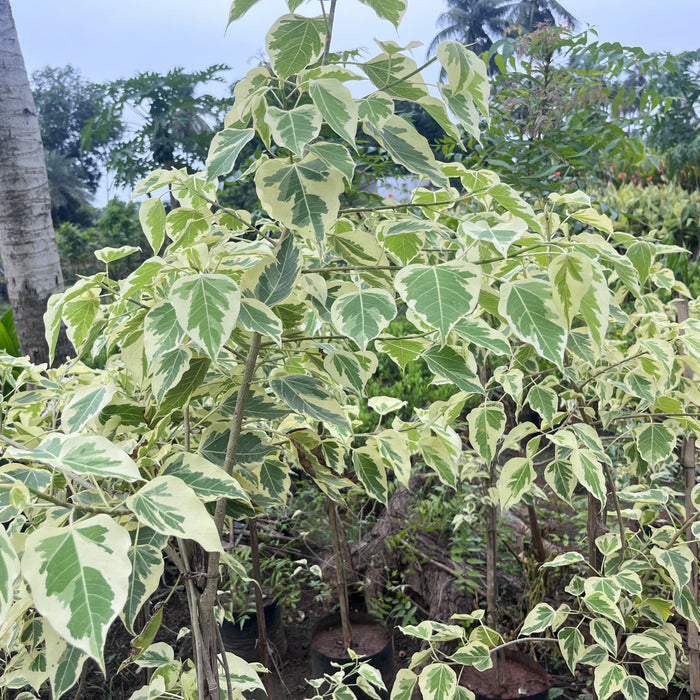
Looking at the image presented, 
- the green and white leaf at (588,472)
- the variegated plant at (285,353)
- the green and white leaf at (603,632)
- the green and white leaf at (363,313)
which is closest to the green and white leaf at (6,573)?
the variegated plant at (285,353)

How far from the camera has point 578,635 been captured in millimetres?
1181

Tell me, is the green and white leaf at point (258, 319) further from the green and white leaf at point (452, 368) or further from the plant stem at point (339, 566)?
the plant stem at point (339, 566)

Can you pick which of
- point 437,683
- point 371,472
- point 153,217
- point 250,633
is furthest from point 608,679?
point 250,633

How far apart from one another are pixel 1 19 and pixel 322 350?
2414mm

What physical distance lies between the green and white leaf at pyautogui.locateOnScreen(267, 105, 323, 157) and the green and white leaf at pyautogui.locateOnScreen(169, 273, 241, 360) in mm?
134

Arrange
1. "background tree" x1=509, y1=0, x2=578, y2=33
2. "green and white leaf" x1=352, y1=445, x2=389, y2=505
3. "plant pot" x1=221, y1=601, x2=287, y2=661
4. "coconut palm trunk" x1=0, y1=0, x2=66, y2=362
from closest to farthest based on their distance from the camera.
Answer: "green and white leaf" x1=352, y1=445, x2=389, y2=505, "plant pot" x1=221, y1=601, x2=287, y2=661, "coconut palm trunk" x1=0, y1=0, x2=66, y2=362, "background tree" x1=509, y1=0, x2=578, y2=33

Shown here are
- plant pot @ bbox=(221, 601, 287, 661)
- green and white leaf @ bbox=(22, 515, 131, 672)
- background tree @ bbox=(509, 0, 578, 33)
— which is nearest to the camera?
green and white leaf @ bbox=(22, 515, 131, 672)

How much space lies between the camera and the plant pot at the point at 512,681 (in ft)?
4.67

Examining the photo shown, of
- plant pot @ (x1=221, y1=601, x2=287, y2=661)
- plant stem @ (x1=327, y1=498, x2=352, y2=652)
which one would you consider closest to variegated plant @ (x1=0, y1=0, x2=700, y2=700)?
plant stem @ (x1=327, y1=498, x2=352, y2=652)

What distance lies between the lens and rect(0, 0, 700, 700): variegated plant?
19.8 inches

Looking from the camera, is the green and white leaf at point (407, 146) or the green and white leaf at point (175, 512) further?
the green and white leaf at point (407, 146)

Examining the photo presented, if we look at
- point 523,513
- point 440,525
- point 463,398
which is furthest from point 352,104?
point 523,513

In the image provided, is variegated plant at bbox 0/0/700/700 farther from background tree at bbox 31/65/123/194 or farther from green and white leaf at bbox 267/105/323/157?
background tree at bbox 31/65/123/194

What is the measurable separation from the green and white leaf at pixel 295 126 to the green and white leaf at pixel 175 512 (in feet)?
0.96
